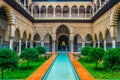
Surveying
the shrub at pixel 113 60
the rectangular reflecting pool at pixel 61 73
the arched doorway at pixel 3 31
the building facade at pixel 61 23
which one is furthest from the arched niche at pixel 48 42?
the shrub at pixel 113 60

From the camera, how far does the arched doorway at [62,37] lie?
3089 centimetres

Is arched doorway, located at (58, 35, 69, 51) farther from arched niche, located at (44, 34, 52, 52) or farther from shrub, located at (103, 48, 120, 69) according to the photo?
shrub, located at (103, 48, 120, 69)

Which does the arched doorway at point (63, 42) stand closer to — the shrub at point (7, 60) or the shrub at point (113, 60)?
the shrub at point (113, 60)

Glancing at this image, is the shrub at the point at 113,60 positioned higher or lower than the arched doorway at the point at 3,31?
lower

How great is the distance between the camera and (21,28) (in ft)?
73.4

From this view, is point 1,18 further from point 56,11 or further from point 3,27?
point 56,11

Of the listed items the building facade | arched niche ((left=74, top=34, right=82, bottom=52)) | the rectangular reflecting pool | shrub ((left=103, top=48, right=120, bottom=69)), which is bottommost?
the rectangular reflecting pool

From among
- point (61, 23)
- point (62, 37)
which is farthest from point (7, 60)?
point (62, 37)

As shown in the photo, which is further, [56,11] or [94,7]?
[56,11]

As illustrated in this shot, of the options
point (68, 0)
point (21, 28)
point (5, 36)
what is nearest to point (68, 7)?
point (68, 0)

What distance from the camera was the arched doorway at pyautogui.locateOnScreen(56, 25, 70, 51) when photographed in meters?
30.9

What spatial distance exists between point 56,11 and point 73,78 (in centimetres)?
2242

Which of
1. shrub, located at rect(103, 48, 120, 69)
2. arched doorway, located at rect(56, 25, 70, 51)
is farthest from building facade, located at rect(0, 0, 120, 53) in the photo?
shrub, located at rect(103, 48, 120, 69)

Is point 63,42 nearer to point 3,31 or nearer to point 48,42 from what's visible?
point 48,42
